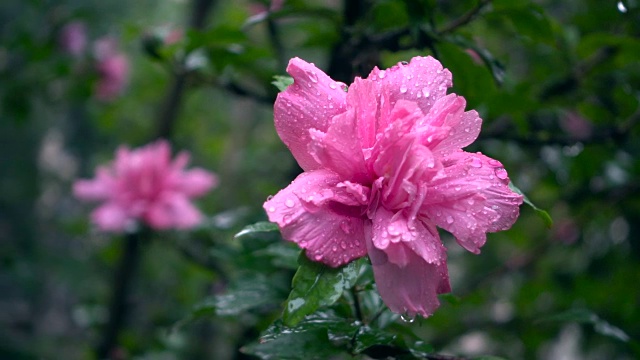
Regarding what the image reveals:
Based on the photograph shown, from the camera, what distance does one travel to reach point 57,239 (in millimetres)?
5090

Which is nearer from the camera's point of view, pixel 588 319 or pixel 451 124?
pixel 451 124

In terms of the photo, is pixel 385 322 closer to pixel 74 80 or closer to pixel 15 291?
pixel 74 80

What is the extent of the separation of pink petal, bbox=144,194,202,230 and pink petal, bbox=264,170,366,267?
1007mm

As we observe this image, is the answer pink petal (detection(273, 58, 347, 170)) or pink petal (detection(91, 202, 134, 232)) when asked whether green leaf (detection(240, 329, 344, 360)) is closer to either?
pink petal (detection(273, 58, 347, 170))

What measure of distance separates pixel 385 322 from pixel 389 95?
1.12 ft

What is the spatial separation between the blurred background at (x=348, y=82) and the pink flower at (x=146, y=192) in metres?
0.08

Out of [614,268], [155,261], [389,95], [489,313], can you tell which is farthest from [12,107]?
[489,313]

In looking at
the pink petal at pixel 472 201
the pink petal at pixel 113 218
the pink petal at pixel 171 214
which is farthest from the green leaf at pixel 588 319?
the pink petal at pixel 113 218

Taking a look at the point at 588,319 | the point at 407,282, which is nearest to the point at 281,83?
the point at 407,282

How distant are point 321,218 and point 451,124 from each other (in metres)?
0.17

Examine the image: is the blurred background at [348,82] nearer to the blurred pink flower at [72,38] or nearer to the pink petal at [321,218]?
the blurred pink flower at [72,38]

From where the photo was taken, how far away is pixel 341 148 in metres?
0.58

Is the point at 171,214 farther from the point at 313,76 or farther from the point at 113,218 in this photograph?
the point at 313,76

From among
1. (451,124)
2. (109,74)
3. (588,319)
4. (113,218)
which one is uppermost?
(109,74)
